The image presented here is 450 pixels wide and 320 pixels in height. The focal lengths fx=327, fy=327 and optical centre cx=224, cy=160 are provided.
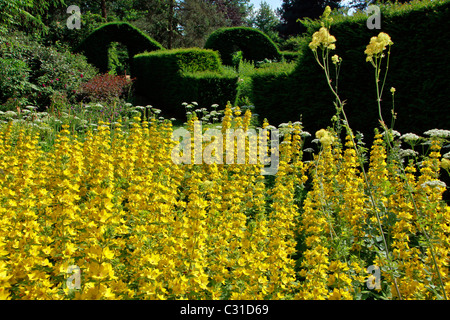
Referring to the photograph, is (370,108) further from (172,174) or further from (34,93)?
(34,93)

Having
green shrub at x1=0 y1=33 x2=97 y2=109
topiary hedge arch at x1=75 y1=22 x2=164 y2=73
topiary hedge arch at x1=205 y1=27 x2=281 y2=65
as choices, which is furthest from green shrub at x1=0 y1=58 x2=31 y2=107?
topiary hedge arch at x1=205 y1=27 x2=281 y2=65

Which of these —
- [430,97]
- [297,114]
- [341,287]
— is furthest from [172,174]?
[430,97]

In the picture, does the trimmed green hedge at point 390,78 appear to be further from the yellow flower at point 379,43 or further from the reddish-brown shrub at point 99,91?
the reddish-brown shrub at point 99,91

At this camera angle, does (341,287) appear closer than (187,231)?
Yes

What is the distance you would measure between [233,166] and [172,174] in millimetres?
839

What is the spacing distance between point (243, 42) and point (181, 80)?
20.6 feet

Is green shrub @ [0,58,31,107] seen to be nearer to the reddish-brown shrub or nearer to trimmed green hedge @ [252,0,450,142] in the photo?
the reddish-brown shrub

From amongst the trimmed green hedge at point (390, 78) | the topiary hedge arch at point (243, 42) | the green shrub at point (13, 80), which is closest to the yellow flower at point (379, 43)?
the trimmed green hedge at point (390, 78)

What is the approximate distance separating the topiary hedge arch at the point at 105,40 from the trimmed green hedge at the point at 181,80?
7.17 ft

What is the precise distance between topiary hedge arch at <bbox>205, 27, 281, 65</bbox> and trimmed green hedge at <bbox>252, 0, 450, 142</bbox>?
1072 centimetres

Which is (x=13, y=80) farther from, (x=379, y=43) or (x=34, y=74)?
(x=379, y=43)

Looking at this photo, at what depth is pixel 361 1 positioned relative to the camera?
32.8 metres

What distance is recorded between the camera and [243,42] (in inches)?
656

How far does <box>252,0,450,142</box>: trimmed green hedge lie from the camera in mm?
4910
